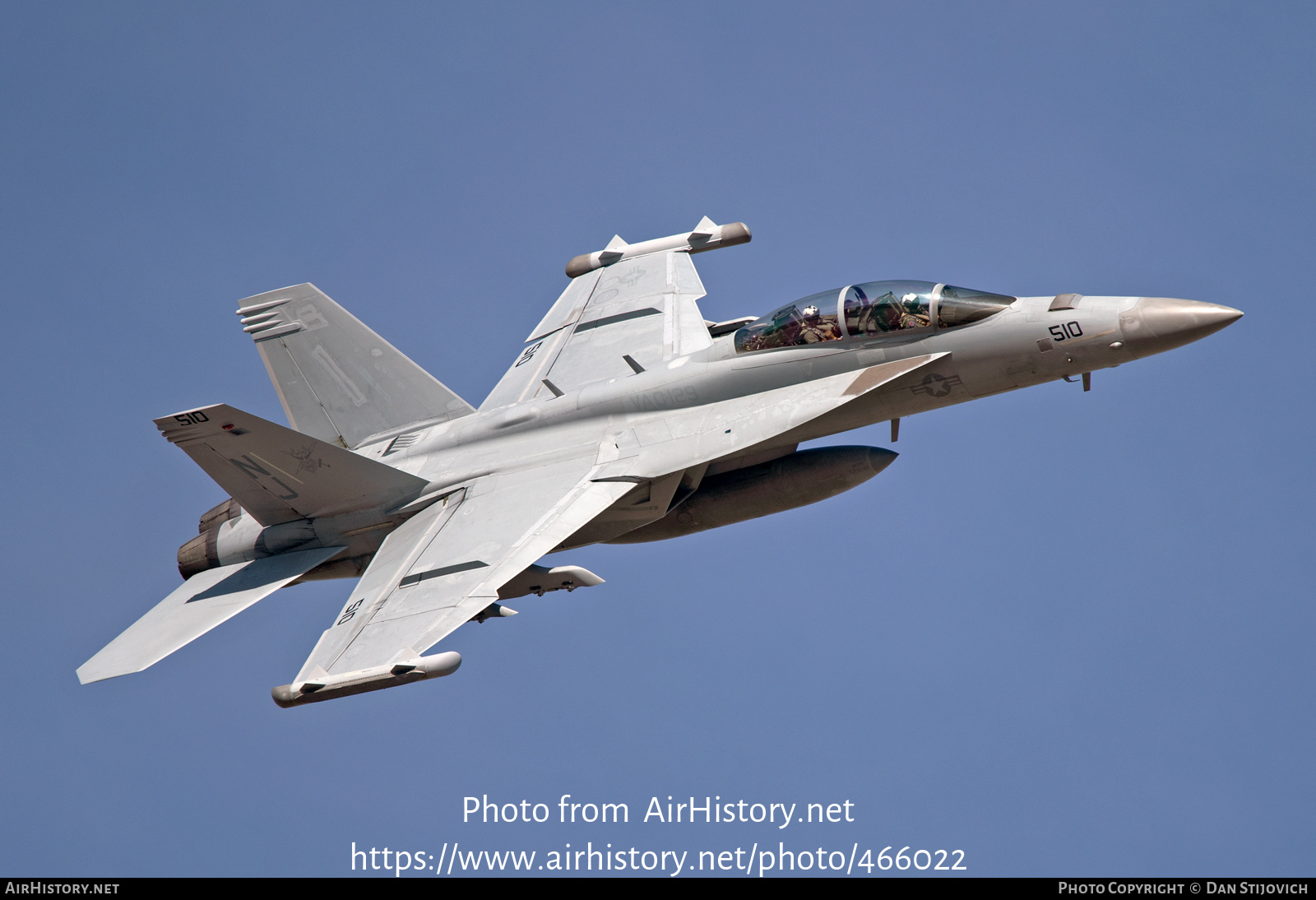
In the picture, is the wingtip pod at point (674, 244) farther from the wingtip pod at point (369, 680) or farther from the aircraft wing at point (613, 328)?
the wingtip pod at point (369, 680)

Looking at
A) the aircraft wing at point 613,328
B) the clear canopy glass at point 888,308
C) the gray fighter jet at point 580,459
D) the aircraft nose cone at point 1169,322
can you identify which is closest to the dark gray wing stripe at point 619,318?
the aircraft wing at point 613,328

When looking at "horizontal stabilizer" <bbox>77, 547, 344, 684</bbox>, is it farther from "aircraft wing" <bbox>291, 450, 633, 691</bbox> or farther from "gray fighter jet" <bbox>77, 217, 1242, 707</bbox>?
"aircraft wing" <bbox>291, 450, 633, 691</bbox>

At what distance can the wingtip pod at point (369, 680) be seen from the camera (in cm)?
1648

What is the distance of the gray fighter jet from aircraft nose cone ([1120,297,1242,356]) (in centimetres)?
2

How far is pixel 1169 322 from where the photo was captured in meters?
18.1

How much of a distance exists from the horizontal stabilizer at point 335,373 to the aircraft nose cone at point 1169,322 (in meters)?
9.41

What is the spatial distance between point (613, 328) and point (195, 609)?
7897mm

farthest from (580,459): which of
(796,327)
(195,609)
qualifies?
(195,609)

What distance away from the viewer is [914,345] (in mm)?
→ 18922

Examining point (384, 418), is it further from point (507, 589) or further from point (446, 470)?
point (507, 589)

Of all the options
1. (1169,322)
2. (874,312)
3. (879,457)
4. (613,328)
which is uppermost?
(613,328)

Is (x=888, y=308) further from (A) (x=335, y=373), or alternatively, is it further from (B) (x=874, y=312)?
(A) (x=335, y=373)
